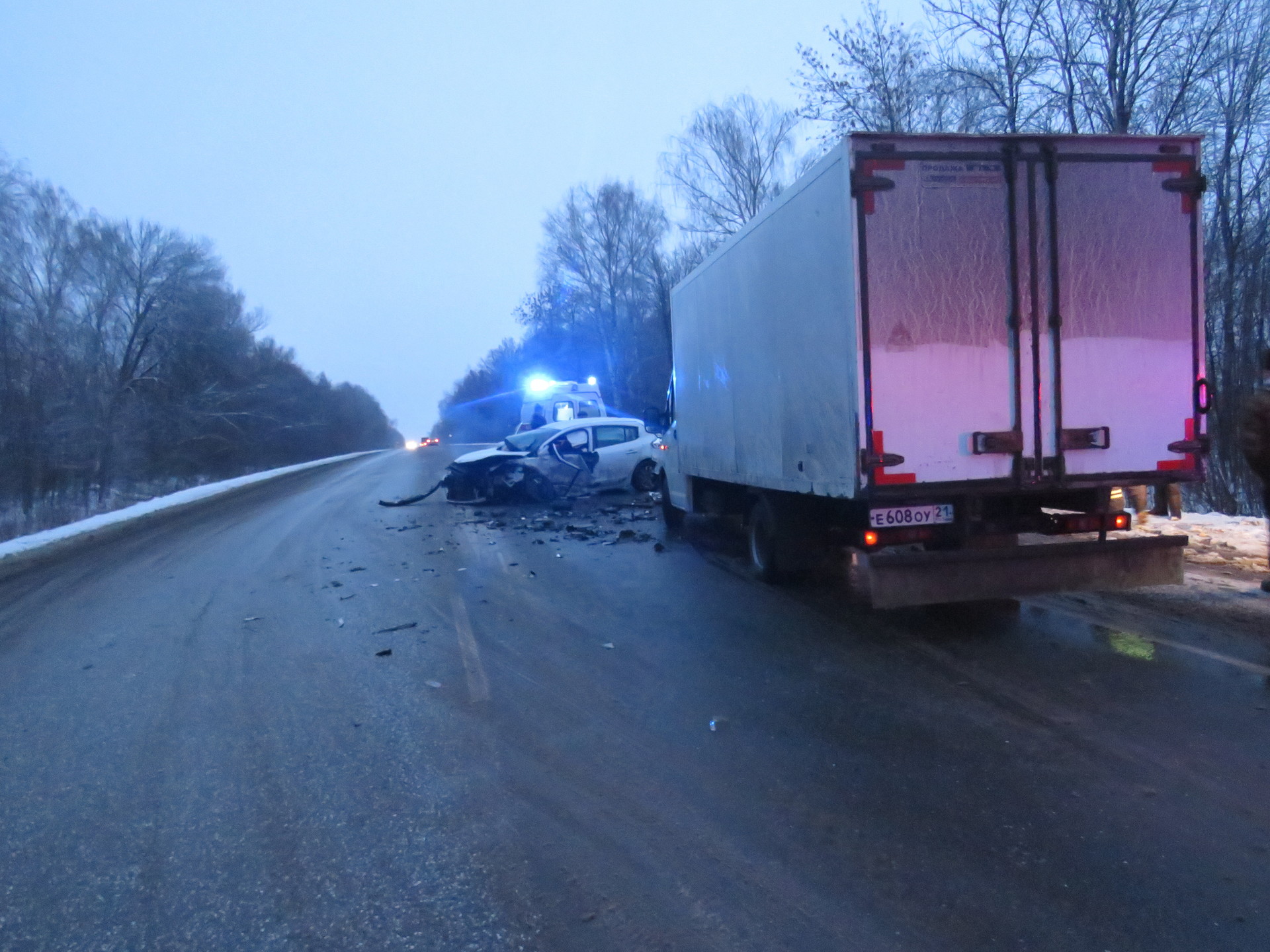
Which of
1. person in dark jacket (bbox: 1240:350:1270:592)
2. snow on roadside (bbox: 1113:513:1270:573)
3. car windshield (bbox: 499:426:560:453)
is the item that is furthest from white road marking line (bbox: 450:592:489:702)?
car windshield (bbox: 499:426:560:453)

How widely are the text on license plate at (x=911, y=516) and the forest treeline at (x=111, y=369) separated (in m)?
20.7

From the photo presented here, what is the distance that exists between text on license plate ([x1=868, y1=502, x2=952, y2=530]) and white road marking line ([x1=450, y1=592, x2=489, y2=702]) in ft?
9.38

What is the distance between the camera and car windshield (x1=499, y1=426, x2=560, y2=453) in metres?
17.9

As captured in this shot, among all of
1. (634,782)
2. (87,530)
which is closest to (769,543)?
(634,782)

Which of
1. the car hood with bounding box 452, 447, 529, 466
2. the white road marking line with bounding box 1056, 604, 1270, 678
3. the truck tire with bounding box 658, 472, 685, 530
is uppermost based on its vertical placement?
the car hood with bounding box 452, 447, 529, 466

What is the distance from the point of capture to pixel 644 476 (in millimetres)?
18750

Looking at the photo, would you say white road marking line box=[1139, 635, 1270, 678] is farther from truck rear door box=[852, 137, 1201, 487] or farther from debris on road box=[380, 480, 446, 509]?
debris on road box=[380, 480, 446, 509]

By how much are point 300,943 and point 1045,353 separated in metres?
5.60

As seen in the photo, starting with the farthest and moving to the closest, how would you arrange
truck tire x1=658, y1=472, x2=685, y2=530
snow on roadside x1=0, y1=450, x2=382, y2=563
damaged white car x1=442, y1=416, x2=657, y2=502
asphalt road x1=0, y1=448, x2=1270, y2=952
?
1. damaged white car x1=442, y1=416, x2=657, y2=502
2. snow on roadside x1=0, y1=450, x2=382, y2=563
3. truck tire x1=658, y1=472, x2=685, y2=530
4. asphalt road x1=0, y1=448, x2=1270, y2=952

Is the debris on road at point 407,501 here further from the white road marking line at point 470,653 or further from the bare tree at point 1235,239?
the bare tree at point 1235,239

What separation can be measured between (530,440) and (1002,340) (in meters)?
13.0

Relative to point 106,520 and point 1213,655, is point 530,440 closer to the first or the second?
point 106,520

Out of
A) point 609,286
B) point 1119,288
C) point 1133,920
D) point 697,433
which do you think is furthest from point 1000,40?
point 609,286

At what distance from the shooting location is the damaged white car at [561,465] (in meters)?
17.5
